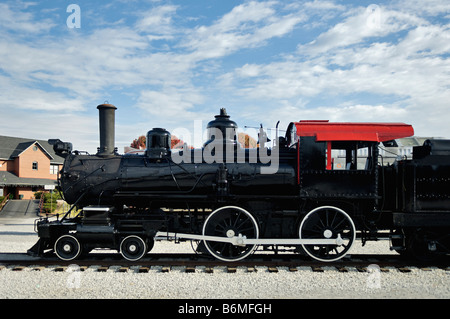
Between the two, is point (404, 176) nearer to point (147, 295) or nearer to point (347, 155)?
point (347, 155)

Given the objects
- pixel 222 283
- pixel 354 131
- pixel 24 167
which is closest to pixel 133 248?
pixel 222 283

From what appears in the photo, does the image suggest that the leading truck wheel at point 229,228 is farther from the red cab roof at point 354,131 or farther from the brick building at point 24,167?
the brick building at point 24,167

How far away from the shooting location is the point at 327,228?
8.35 metres

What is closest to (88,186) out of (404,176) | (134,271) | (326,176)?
(134,271)

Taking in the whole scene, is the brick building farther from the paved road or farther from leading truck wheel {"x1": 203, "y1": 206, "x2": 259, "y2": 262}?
leading truck wheel {"x1": 203, "y1": 206, "x2": 259, "y2": 262}

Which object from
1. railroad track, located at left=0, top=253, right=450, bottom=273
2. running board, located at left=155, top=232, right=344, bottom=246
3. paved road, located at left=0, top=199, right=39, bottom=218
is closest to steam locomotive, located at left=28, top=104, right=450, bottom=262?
running board, located at left=155, top=232, right=344, bottom=246

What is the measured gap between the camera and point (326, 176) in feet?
27.3

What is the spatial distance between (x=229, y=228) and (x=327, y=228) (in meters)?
2.37

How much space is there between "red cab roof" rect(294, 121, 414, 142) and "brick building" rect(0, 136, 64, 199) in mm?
42212

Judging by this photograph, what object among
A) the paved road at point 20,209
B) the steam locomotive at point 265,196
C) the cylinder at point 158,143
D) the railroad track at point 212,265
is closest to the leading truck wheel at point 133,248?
the steam locomotive at point 265,196

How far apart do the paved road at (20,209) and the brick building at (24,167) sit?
21.3 ft

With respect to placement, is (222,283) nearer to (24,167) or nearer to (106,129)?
(106,129)

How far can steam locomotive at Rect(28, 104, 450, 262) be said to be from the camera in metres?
8.35

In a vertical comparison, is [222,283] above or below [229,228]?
below
